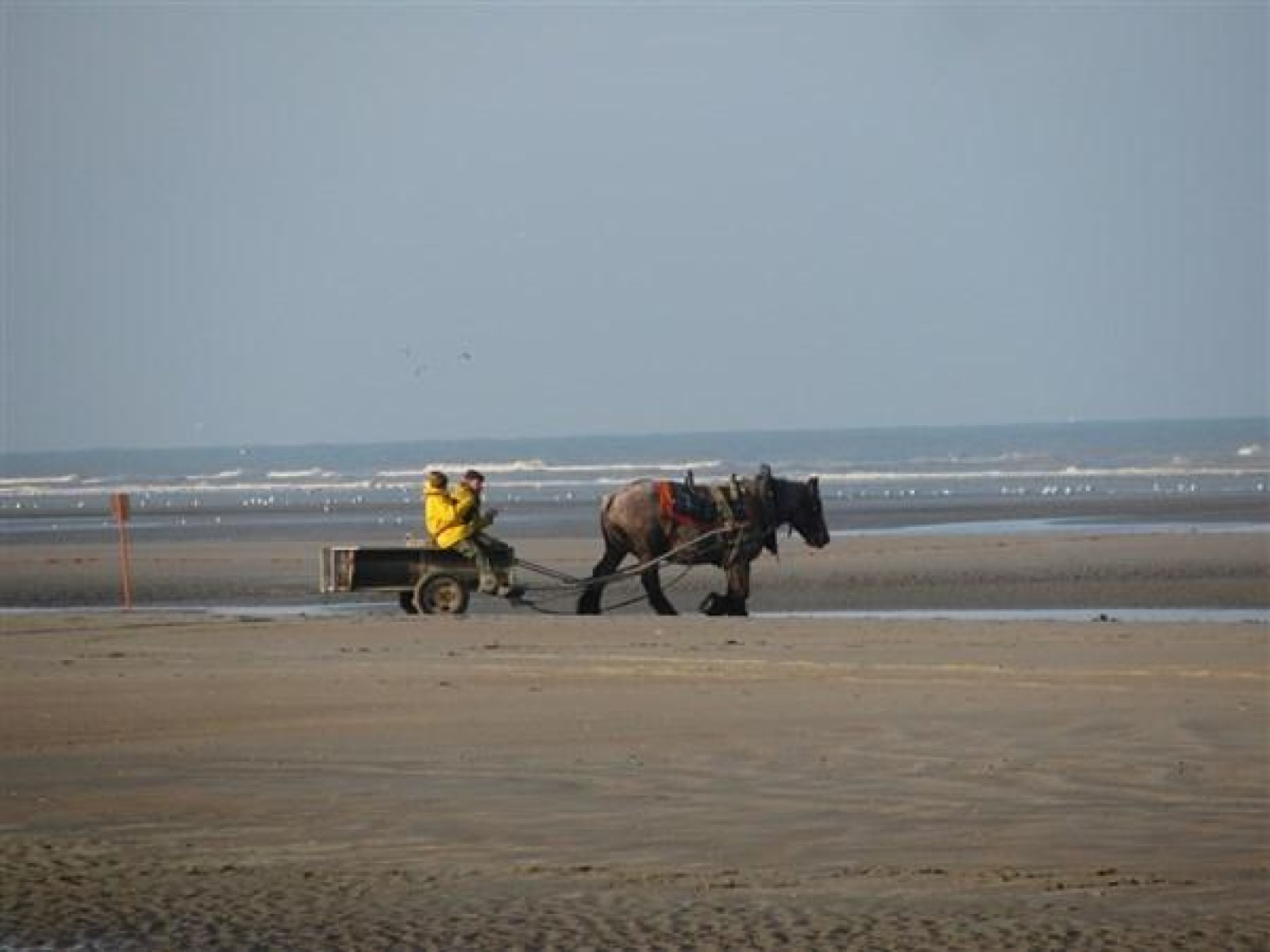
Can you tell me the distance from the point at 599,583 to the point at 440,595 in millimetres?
1563

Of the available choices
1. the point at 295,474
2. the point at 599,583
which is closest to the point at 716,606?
the point at 599,583

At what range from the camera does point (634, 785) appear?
11148 mm

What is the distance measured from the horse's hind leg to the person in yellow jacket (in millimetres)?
1115

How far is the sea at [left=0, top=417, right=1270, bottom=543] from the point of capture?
4616cm

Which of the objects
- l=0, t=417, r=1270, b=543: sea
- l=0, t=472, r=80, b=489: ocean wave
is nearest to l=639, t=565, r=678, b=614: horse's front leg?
l=0, t=417, r=1270, b=543: sea

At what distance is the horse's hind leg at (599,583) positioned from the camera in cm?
2245

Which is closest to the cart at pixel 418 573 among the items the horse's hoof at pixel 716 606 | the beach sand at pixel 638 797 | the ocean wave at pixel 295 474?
the horse's hoof at pixel 716 606

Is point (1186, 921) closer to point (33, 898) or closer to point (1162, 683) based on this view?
point (33, 898)

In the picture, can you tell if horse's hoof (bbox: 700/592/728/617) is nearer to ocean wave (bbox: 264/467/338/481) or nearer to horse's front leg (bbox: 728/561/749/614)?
horse's front leg (bbox: 728/561/749/614)

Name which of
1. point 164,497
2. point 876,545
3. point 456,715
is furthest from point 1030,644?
point 164,497

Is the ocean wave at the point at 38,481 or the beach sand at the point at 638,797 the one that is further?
the ocean wave at the point at 38,481

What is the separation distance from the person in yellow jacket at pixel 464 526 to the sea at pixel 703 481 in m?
19.5

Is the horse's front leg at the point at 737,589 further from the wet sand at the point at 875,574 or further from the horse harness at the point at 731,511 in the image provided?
the wet sand at the point at 875,574

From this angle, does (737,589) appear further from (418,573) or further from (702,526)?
(418,573)
